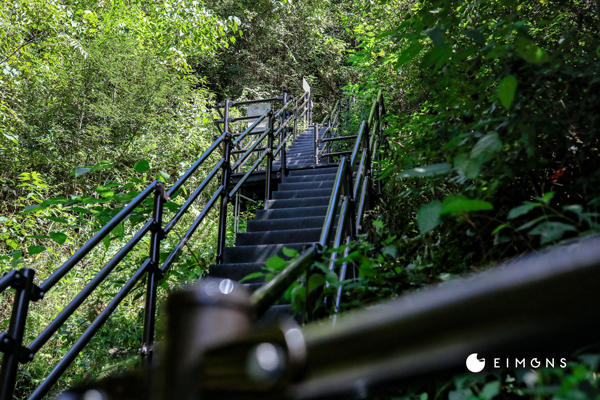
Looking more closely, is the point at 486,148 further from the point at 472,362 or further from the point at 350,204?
the point at 350,204

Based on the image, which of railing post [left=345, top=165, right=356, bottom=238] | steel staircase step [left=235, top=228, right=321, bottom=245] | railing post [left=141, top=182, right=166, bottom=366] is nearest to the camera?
railing post [left=141, top=182, right=166, bottom=366]

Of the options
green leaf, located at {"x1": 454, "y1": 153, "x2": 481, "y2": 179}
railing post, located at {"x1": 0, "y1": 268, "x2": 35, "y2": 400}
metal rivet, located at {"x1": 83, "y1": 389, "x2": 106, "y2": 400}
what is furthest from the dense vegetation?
railing post, located at {"x1": 0, "y1": 268, "x2": 35, "y2": 400}

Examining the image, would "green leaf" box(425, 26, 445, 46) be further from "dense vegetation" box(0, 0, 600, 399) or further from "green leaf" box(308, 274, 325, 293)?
"green leaf" box(308, 274, 325, 293)

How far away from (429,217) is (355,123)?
312 inches

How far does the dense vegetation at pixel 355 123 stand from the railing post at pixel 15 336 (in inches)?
31.2

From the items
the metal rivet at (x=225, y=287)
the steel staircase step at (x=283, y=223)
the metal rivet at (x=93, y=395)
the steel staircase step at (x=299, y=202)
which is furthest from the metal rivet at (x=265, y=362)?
the steel staircase step at (x=299, y=202)

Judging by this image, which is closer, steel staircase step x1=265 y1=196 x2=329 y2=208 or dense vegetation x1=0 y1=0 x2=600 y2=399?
dense vegetation x1=0 y1=0 x2=600 y2=399

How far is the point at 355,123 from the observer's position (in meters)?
8.83

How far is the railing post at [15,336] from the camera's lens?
1637mm

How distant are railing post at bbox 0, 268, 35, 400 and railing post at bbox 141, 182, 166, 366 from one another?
0.71 metres

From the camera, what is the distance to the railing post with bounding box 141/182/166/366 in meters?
2.43

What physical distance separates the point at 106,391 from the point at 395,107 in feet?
27.1

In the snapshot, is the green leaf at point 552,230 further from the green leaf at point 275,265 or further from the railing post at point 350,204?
the railing post at point 350,204

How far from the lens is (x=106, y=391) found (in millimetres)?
646
